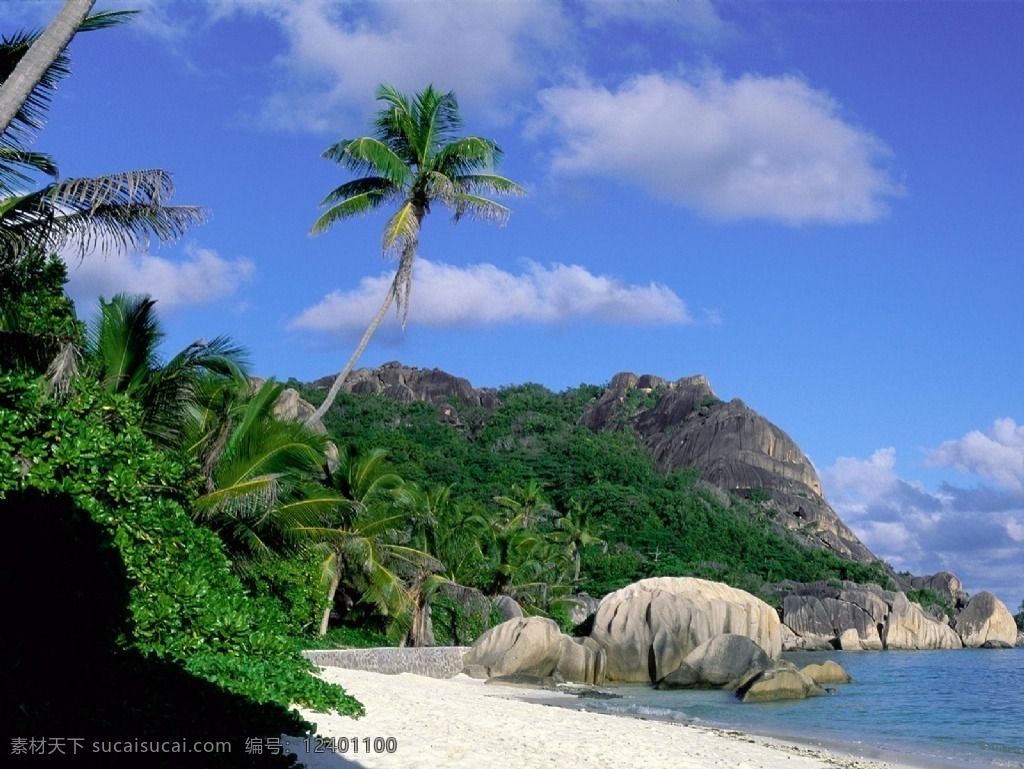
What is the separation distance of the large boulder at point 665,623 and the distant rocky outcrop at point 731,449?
163ft

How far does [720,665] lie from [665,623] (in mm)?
3537

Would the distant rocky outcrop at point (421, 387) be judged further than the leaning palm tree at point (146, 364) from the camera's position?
Yes

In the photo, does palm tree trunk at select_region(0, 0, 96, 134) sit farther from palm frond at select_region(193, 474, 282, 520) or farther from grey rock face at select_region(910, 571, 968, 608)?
grey rock face at select_region(910, 571, 968, 608)

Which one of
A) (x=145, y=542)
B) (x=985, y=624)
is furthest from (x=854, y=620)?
(x=145, y=542)

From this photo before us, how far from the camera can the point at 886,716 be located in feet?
69.9

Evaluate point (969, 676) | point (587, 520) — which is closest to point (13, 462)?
point (969, 676)

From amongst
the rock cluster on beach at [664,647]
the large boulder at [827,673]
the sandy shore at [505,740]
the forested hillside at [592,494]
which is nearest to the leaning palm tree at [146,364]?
the sandy shore at [505,740]

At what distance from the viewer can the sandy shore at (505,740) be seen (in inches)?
315

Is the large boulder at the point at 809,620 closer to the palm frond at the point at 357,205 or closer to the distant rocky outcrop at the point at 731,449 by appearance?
the distant rocky outcrop at the point at 731,449

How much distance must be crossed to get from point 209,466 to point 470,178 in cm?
806

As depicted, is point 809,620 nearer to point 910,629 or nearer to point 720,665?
point 910,629

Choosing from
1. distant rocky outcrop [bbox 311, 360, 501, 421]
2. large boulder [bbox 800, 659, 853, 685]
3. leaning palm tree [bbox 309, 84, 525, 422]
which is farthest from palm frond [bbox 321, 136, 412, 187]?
distant rocky outcrop [bbox 311, 360, 501, 421]

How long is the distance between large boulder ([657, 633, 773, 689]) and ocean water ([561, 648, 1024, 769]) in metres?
0.69

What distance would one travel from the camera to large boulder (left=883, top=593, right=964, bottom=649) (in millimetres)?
60281
